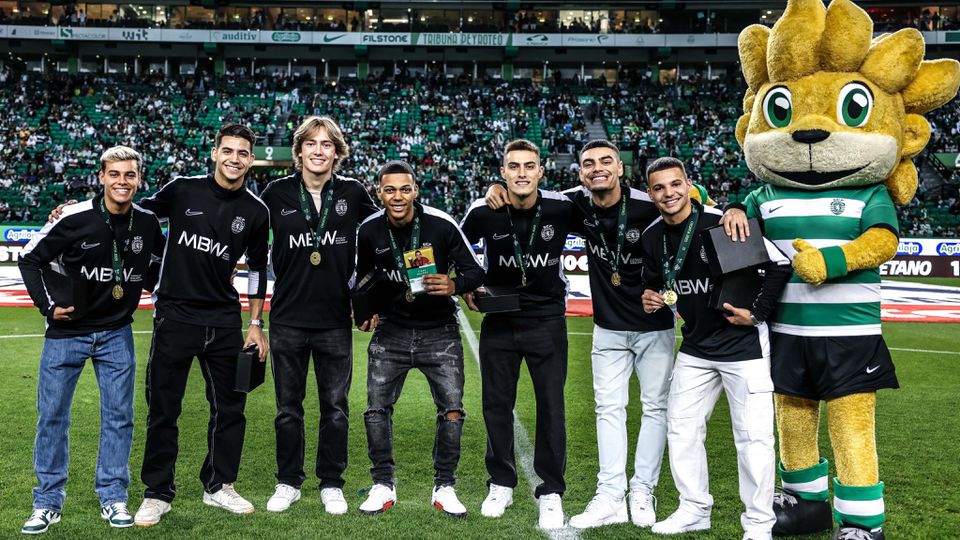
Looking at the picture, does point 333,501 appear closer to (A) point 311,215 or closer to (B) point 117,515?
(B) point 117,515

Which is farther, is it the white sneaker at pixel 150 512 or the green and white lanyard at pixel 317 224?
the green and white lanyard at pixel 317 224

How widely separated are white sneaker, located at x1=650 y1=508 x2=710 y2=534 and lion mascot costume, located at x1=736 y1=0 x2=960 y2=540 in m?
0.49

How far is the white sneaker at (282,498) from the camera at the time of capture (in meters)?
4.86

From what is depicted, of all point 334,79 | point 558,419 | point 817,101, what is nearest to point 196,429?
point 558,419

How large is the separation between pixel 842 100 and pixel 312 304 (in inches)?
134

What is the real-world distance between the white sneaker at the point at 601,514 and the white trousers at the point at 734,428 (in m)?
0.37

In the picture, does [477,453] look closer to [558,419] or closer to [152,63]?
[558,419]

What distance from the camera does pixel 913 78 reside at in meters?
4.98

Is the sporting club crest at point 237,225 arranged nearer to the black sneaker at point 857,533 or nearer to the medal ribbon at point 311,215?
the medal ribbon at point 311,215

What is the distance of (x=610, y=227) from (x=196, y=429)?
13.2ft

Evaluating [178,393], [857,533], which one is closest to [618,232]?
[857,533]

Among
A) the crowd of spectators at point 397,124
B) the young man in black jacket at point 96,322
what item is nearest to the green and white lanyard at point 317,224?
the young man in black jacket at point 96,322

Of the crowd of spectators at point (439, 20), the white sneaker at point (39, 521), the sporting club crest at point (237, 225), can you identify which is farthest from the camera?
the crowd of spectators at point (439, 20)

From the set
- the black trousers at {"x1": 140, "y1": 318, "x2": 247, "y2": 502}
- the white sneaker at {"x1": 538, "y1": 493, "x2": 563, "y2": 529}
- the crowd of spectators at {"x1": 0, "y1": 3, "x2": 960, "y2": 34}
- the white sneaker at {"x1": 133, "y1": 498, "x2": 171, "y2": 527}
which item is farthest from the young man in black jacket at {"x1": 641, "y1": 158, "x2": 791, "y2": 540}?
the crowd of spectators at {"x1": 0, "y1": 3, "x2": 960, "y2": 34}
